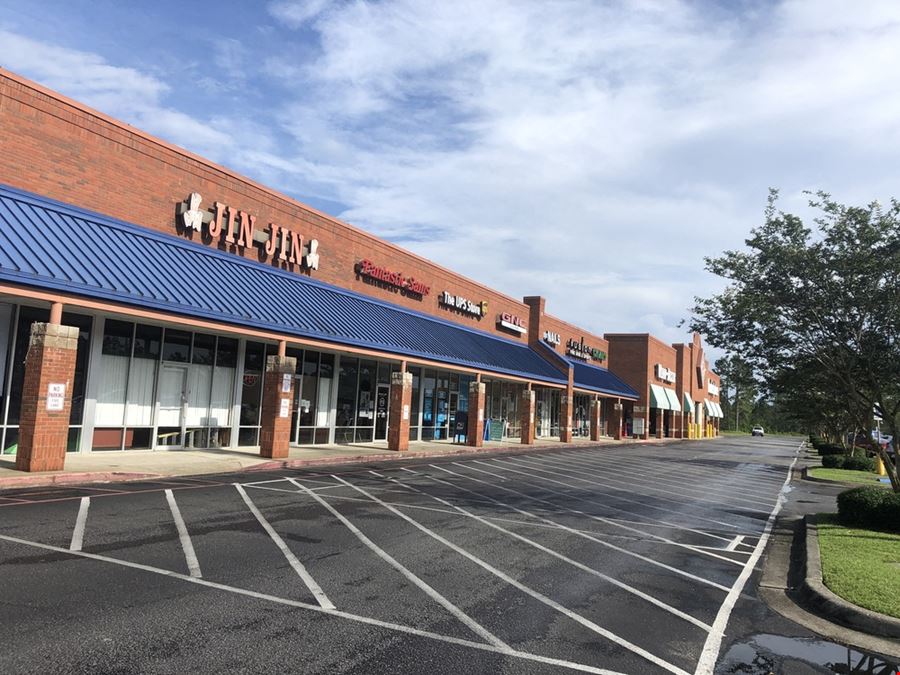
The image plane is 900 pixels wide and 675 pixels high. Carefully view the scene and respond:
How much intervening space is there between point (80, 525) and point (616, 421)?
46.4 metres

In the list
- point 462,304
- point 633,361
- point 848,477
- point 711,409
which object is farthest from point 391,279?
point 711,409

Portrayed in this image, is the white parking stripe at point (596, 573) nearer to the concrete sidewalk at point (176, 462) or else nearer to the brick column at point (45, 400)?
the concrete sidewalk at point (176, 462)

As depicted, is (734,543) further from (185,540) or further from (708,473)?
(708,473)

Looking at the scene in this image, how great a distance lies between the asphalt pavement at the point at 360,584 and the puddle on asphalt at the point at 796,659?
2.4 inches

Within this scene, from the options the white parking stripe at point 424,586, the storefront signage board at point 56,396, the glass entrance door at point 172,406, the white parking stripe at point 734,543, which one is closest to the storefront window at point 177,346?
the glass entrance door at point 172,406

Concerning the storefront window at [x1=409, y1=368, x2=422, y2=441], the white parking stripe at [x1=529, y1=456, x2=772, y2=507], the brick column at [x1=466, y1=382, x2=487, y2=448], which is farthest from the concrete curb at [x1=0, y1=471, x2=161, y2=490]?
the brick column at [x1=466, y1=382, x2=487, y2=448]

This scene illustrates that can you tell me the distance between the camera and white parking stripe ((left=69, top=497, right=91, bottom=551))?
7.23 meters

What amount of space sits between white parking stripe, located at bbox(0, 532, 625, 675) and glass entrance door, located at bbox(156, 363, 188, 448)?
1040cm

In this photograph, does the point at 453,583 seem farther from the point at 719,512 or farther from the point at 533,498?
the point at 719,512

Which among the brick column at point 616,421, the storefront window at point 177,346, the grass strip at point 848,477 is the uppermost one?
the storefront window at point 177,346

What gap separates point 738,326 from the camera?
→ 1572 centimetres

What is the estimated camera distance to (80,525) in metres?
8.21

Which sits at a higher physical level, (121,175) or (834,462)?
(121,175)

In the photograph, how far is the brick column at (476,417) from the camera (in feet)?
91.1
